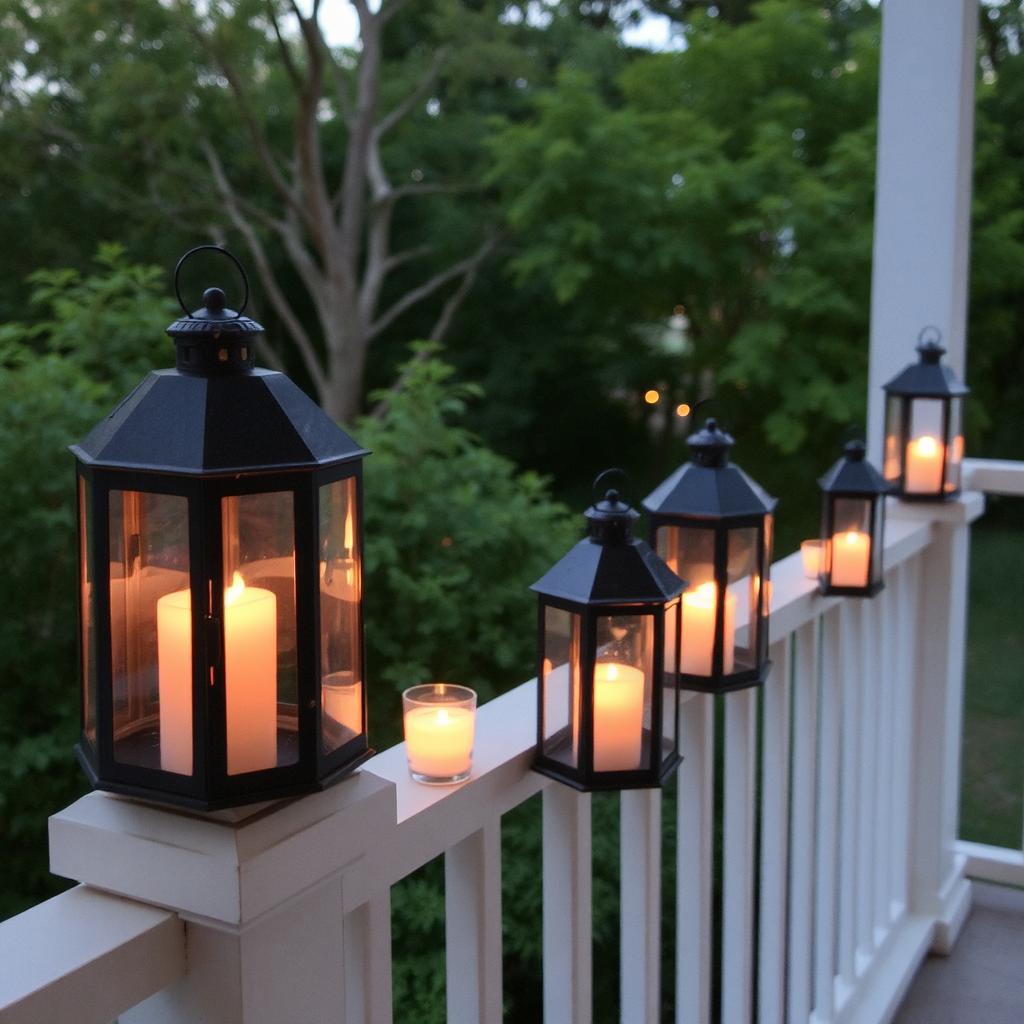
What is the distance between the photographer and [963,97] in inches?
87.5

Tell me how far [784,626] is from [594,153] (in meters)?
7.64

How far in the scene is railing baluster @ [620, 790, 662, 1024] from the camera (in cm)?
134

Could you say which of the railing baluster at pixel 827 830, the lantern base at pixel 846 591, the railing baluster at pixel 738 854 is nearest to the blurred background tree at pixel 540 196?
the railing baluster at pixel 827 830

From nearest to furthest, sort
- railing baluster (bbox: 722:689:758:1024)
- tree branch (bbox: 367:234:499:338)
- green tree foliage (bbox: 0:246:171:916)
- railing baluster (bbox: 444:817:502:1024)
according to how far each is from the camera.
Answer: railing baluster (bbox: 444:817:502:1024) → railing baluster (bbox: 722:689:758:1024) → green tree foliage (bbox: 0:246:171:916) → tree branch (bbox: 367:234:499:338)

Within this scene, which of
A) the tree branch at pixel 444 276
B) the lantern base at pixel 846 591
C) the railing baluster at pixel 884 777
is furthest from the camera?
the tree branch at pixel 444 276

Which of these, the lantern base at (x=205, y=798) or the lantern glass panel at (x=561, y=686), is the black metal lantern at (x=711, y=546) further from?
the lantern base at (x=205, y=798)

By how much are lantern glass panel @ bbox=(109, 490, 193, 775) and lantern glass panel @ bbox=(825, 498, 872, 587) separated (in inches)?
44.7

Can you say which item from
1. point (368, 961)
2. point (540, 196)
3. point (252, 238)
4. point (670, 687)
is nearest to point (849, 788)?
point (670, 687)

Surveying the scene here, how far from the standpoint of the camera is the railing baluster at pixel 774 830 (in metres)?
1.66

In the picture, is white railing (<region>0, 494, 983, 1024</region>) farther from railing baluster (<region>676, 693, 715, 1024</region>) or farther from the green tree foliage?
the green tree foliage

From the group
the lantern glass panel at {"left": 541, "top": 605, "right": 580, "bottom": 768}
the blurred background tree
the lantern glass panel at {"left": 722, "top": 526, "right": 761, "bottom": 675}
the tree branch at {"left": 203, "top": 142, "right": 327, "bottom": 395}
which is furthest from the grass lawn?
the tree branch at {"left": 203, "top": 142, "right": 327, "bottom": 395}

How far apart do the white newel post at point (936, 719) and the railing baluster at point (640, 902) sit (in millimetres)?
1080

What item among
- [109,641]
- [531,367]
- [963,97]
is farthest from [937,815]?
[531,367]

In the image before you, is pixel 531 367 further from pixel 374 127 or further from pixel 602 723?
pixel 602 723
